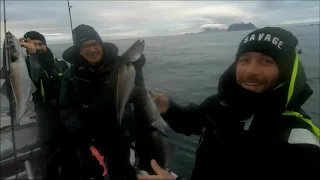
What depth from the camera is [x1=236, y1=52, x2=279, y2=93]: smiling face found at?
1.59 meters

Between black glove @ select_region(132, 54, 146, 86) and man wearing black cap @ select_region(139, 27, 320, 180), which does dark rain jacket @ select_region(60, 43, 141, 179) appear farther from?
man wearing black cap @ select_region(139, 27, 320, 180)

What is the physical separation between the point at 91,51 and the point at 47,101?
4.10 feet

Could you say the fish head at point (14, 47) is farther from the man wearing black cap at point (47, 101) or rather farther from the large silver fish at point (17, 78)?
the man wearing black cap at point (47, 101)

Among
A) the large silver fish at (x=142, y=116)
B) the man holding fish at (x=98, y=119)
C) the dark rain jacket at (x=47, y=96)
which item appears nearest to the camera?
the large silver fish at (x=142, y=116)

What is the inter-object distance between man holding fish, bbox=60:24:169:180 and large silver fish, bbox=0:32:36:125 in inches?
15.3

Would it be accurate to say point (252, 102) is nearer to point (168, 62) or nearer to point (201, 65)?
point (201, 65)

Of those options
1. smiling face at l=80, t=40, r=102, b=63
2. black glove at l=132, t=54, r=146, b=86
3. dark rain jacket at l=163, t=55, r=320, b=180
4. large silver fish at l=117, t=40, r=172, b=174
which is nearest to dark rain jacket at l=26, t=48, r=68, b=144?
smiling face at l=80, t=40, r=102, b=63

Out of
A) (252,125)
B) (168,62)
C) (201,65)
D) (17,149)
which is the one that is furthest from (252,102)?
(168,62)

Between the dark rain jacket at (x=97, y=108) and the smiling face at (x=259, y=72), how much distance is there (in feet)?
4.85

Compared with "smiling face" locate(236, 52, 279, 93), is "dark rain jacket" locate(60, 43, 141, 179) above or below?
below

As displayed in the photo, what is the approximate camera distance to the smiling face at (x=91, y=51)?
277 cm

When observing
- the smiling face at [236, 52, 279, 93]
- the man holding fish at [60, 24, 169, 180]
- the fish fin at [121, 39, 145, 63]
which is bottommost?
the man holding fish at [60, 24, 169, 180]

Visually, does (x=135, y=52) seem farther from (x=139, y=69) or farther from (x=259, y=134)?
(x=259, y=134)

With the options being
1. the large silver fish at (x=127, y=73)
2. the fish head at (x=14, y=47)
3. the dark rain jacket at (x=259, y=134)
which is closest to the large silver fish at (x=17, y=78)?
the fish head at (x=14, y=47)
